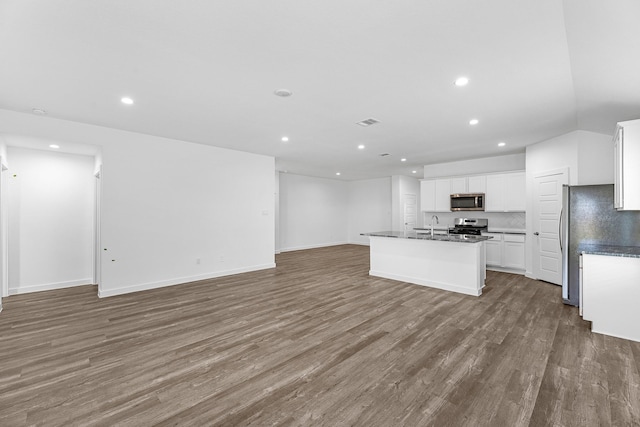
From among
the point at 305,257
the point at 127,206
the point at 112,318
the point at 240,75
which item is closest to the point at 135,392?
the point at 112,318

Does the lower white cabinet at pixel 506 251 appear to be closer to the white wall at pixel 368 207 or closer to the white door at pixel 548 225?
the white door at pixel 548 225

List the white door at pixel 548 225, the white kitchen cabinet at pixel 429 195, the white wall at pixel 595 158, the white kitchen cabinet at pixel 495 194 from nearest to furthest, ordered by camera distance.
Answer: the white wall at pixel 595 158
the white door at pixel 548 225
the white kitchen cabinet at pixel 495 194
the white kitchen cabinet at pixel 429 195

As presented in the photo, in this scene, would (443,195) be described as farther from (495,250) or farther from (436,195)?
(495,250)

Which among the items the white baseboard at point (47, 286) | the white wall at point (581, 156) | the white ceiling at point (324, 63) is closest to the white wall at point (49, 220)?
the white baseboard at point (47, 286)

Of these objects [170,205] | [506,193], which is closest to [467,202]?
[506,193]

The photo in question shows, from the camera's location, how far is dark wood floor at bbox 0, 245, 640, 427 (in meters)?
1.91

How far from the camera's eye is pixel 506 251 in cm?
616

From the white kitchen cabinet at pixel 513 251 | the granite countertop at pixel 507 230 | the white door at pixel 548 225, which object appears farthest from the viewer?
the granite countertop at pixel 507 230

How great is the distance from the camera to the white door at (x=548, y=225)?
4979 mm

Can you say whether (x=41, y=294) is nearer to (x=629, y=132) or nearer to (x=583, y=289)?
(x=583, y=289)

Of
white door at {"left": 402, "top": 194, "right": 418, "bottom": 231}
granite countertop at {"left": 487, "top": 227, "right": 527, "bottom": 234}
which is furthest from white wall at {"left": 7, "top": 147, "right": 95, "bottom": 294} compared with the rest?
white door at {"left": 402, "top": 194, "right": 418, "bottom": 231}

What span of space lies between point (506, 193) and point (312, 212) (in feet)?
20.8

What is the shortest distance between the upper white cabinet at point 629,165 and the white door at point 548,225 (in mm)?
1980

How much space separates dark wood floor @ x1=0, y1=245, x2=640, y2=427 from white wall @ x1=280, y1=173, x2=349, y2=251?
560cm
